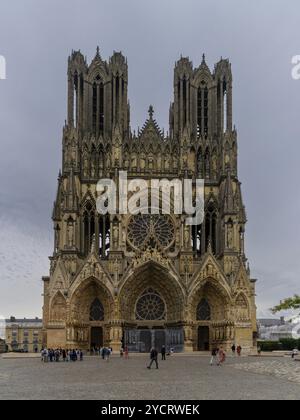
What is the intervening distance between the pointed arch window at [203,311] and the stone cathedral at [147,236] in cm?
9

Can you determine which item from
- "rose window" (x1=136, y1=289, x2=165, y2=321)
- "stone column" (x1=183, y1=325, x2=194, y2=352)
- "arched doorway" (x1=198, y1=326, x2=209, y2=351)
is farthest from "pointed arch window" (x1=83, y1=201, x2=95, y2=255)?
"arched doorway" (x1=198, y1=326, x2=209, y2=351)

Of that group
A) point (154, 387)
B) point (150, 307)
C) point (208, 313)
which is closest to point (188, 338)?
point (208, 313)

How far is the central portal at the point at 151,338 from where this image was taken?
5580 centimetres

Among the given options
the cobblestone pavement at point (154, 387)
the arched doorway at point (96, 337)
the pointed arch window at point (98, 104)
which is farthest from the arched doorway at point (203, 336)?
the cobblestone pavement at point (154, 387)

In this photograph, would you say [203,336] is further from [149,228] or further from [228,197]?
[228,197]

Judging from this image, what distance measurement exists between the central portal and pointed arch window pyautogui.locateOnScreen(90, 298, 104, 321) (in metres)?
2.95

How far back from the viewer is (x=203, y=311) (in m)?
57.7

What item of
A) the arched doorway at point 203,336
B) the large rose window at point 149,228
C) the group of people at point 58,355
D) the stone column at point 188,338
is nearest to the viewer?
the group of people at point 58,355

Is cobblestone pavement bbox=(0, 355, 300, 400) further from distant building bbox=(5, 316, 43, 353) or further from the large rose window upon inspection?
distant building bbox=(5, 316, 43, 353)

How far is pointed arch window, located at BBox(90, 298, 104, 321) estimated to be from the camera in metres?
57.1

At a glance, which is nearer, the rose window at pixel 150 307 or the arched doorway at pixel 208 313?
the arched doorway at pixel 208 313

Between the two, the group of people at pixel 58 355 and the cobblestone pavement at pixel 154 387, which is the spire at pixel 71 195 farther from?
the cobblestone pavement at pixel 154 387

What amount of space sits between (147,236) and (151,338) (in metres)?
9.25

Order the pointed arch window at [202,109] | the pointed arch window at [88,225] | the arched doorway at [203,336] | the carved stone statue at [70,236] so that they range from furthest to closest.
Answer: the pointed arch window at [202,109], the pointed arch window at [88,225], the arched doorway at [203,336], the carved stone statue at [70,236]
